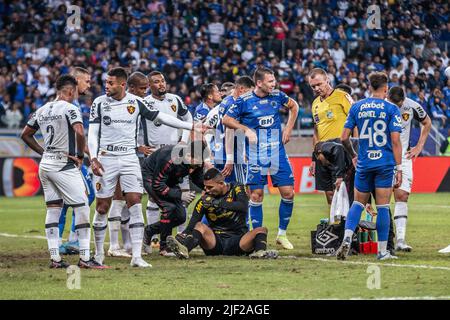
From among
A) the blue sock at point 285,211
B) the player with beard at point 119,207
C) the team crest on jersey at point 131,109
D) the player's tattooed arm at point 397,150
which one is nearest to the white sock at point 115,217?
the player with beard at point 119,207

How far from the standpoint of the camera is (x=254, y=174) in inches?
531

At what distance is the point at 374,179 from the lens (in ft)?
38.5

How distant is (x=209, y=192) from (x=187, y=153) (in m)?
0.91

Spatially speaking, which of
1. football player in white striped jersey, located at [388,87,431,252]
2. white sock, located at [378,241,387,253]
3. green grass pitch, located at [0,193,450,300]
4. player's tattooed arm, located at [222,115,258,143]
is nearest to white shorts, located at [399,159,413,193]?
football player in white striped jersey, located at [388,87,431,252]

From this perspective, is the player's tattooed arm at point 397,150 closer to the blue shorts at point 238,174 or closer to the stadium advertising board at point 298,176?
the blue shorts at point 238,174

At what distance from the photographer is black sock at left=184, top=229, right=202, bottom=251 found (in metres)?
12.0

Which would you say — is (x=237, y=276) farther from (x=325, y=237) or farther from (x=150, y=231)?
(x=150, y=231)

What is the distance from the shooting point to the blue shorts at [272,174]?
44.2 ft

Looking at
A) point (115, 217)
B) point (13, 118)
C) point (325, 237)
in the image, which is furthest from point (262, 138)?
point (13, 118)

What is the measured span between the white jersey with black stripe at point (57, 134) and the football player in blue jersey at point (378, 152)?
137 inches

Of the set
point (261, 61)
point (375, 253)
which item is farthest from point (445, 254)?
point (261, 61)

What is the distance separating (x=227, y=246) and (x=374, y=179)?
2177 mm

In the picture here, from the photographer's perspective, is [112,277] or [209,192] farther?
[209,192]

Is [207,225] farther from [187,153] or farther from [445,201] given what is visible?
[445,201]
